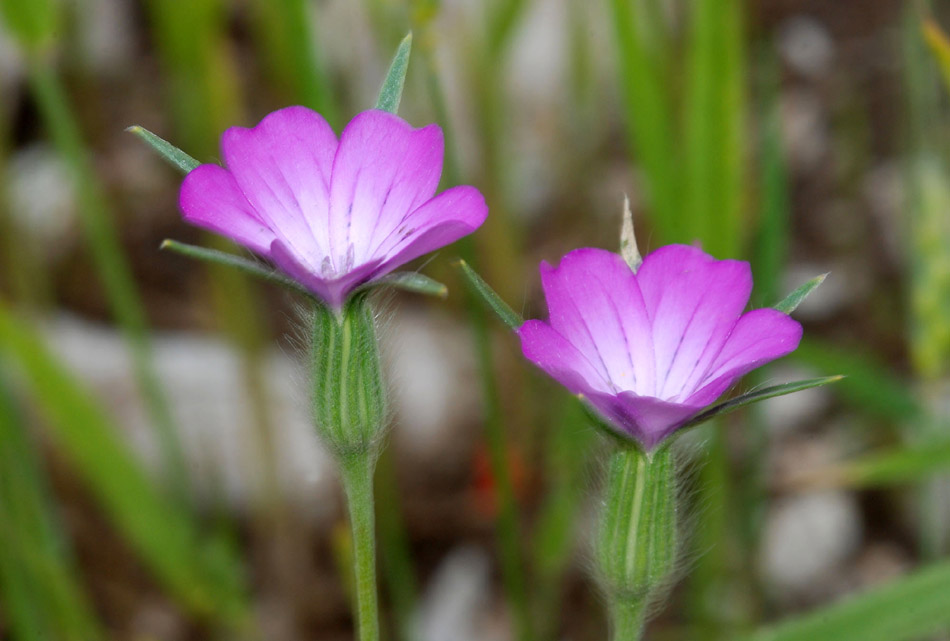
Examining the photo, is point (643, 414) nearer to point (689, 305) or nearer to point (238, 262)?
point (689, 305)

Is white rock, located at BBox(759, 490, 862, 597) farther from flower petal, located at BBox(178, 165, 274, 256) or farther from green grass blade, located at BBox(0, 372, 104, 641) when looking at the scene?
flower petal, located at BBox(178, 165, 274, 256)

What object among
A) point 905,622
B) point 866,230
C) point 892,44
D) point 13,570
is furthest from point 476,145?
point 905,622

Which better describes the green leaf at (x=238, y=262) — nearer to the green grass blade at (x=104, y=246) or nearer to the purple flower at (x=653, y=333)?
the purple flower at (x=653, y=333)

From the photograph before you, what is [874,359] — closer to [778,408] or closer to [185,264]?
[778,408]

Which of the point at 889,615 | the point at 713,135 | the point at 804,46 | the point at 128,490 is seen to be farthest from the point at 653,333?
the point at 804,46

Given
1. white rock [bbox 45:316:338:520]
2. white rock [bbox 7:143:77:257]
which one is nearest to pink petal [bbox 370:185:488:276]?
white rock [bbox 45:316:338:520]

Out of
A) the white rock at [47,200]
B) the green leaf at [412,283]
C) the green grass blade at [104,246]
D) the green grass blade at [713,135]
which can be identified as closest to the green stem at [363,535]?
the green leaf at [412,283]
